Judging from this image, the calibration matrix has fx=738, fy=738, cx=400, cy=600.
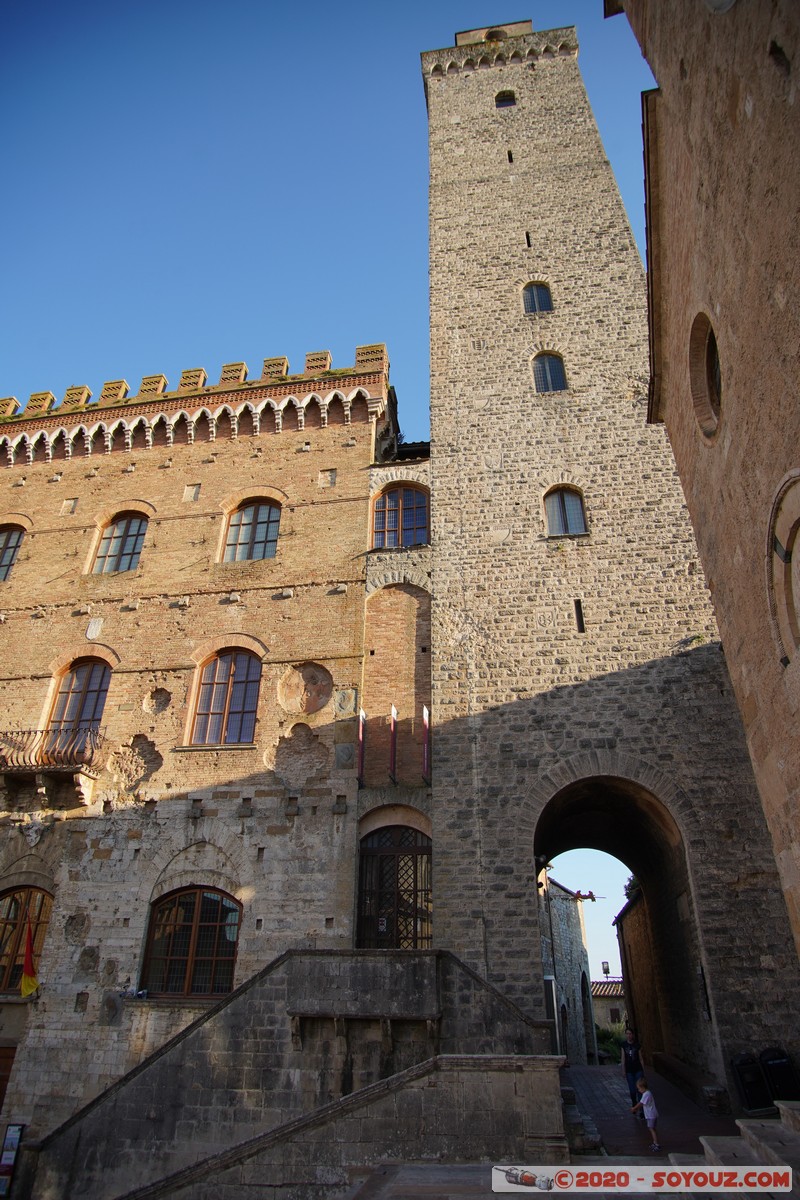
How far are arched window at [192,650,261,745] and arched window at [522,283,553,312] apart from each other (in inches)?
430

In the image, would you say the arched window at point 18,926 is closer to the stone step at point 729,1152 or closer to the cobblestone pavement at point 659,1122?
the cobblestone pavement at point 659,1122

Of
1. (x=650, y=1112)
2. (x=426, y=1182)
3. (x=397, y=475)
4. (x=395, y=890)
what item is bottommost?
(x=426, y=1182)

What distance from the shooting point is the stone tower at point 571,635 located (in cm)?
1160

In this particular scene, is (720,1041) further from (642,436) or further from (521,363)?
(521,363)

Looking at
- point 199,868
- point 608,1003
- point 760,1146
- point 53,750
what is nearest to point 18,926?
point 53,750

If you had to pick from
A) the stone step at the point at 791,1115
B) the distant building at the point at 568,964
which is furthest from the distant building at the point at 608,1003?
the stone step at the point at 791,1115

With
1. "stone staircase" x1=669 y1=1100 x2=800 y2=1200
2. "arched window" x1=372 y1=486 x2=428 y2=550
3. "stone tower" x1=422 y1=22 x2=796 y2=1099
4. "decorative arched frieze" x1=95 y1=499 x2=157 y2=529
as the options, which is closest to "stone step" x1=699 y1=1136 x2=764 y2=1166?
"stone staircase" x1=669 y1=1100 x2=800 y2=1200

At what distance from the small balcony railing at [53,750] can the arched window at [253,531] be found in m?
4.94

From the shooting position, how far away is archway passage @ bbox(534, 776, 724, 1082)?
12.0 m

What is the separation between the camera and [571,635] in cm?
1396

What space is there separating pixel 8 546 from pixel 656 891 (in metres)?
17.5

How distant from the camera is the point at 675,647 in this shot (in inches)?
529

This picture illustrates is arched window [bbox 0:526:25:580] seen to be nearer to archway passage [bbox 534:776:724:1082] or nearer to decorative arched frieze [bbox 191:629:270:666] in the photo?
decorative arched frieze [bbox 191:629:270:666]

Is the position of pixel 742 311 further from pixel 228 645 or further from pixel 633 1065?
pixel 228 645
